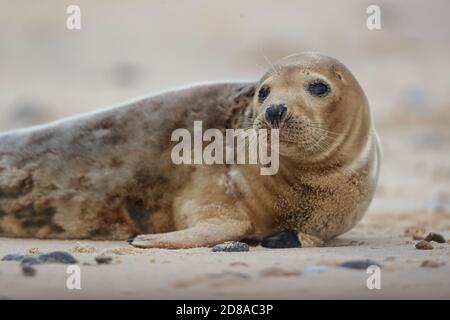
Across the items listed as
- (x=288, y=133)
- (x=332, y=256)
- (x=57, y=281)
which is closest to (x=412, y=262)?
(x=332, y=256)

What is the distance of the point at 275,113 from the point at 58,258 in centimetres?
124

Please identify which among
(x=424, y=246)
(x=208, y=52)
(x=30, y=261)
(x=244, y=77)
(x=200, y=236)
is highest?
(x=208, y=52)

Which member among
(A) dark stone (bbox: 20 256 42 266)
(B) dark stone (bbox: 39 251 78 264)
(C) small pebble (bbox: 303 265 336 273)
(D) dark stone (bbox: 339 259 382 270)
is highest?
(B) dark stone (bbox: 39 251 78 264)

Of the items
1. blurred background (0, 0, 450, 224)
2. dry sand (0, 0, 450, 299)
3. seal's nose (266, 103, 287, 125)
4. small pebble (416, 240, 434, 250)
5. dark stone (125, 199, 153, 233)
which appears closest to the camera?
dry sand (0, 0, 450, 299)

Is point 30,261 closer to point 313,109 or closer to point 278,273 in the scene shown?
point 278,273

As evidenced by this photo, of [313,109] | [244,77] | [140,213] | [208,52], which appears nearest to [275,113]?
[313,109]

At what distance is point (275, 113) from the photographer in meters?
4.04

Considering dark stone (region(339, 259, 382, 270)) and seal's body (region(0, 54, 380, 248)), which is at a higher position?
seal's body (region(0, 54, 380, 248))

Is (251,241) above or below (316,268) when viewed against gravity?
above

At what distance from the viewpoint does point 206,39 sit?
1861 cm

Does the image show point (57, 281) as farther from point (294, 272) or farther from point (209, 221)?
point (209, 221)

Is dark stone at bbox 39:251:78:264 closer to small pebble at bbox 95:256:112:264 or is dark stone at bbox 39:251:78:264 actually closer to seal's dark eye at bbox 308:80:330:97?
small pebble at bbox 95:256:112:264

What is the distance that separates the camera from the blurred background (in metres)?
13.7

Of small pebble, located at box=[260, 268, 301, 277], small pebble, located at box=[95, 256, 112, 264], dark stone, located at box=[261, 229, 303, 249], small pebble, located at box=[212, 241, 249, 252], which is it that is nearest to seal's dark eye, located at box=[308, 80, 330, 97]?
dark stone, located at box=[261, 229, 303, 249]
